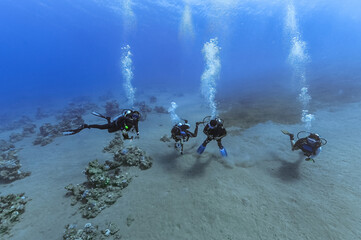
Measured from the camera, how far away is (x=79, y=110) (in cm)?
2333

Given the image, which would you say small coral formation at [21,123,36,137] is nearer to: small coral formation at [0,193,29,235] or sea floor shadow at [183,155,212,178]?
small coral formation at [0,193,29,235]

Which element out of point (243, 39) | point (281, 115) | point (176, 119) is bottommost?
point (176, 119)

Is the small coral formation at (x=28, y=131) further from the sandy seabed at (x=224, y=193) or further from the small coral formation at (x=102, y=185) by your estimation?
the small coral formation at (x=102, y=185)

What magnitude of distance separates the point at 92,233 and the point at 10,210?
11.6 feet

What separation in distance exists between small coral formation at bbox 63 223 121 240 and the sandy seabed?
0.54ft

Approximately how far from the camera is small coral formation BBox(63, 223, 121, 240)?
4320 mm

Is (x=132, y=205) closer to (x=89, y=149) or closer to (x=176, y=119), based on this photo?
(x=89, y=149)

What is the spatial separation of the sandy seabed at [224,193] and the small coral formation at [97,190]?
9.0 inches

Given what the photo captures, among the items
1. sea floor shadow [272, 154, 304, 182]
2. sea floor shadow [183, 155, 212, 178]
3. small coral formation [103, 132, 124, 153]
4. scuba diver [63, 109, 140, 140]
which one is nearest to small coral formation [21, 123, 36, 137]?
small coral formation [103, 132, 124, 153]

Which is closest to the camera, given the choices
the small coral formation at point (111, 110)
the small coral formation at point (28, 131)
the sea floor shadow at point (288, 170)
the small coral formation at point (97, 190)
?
the small coral formation at point (97, 190)

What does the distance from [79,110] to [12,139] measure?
874 cm

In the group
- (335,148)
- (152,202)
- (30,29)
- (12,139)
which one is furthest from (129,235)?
(30,29)

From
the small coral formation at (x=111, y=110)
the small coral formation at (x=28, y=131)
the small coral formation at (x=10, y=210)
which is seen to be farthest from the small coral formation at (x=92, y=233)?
the small coral formation at (x=111, y=110)

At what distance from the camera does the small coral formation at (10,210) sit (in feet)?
16.7
